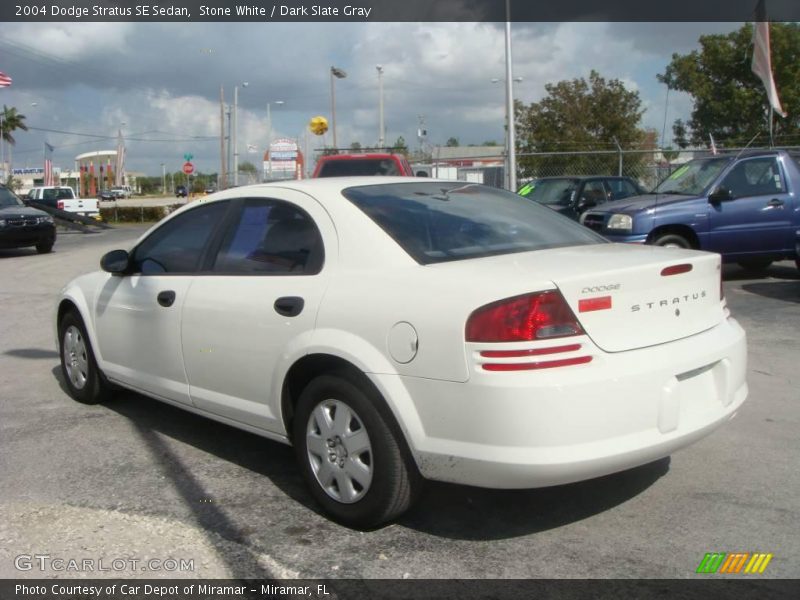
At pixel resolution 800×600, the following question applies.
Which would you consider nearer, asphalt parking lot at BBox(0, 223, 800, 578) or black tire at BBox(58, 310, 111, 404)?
asphalt parking lot at BBox(0, 223, 800, 578)

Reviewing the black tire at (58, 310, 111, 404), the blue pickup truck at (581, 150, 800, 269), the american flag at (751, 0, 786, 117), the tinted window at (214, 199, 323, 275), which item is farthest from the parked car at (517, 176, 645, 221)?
the tinted window at (214, 199, 323, 275)

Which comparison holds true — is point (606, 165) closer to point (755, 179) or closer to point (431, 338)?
point (755, 179)

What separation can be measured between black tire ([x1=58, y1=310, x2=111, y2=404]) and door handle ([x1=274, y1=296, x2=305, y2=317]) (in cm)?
225

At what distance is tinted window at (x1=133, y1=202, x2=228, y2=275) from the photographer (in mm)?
4695

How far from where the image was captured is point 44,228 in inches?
722

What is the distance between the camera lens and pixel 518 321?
313 centimetres

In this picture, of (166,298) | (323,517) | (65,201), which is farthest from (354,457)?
(65,201)

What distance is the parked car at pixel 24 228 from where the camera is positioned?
17.7m

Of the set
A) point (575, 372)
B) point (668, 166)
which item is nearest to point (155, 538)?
point (575, 372)

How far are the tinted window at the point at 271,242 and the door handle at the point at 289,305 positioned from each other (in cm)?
16

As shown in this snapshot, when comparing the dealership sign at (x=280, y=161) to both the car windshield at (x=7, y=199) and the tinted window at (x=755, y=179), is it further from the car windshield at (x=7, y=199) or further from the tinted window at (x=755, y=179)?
the tinted window at (x=755, y=179)

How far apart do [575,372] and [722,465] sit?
172cm

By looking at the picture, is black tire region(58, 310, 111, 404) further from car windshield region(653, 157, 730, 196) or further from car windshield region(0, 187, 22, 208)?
car windshield region(0, 187, 22, 208)

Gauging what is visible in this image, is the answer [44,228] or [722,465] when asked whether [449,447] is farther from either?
[44,228]
